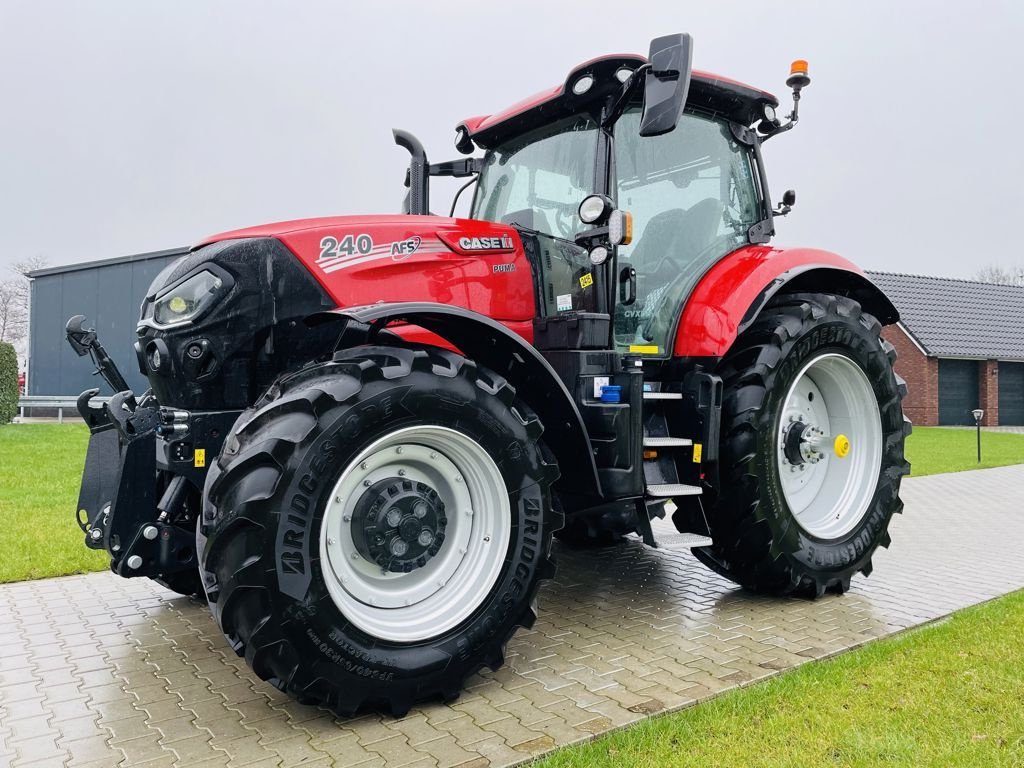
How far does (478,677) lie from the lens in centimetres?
349

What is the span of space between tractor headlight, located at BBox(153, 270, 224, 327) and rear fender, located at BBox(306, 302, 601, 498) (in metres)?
0.41

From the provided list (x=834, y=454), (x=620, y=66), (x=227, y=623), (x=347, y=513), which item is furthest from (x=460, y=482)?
(x=834, y=454)

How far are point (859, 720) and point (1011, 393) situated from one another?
28.9m

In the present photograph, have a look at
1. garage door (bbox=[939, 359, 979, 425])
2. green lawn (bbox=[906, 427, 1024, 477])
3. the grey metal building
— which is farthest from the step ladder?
garage door (bbox=[939, 359, 979, 425])

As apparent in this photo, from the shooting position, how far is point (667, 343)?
14.5 feet

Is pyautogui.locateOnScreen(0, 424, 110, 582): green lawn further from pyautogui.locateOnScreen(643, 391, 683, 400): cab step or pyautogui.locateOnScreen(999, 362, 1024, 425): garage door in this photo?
pyautogui.locateOnScreen(999, 362, 1024, 425): garage door

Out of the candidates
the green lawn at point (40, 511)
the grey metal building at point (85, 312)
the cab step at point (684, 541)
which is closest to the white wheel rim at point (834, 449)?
the cab step at point (684, 541)

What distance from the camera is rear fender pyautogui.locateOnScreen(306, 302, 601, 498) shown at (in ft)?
10.3

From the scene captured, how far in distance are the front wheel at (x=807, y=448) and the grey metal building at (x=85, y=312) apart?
16063mm

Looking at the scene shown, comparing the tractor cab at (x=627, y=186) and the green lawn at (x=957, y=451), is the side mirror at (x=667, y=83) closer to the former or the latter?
the tractor cab at (x=627, y=186)

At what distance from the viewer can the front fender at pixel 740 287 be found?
14.0 feet

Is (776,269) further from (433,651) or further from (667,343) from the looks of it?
(433,651)

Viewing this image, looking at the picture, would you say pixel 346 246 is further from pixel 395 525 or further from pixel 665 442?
pixel 665 442

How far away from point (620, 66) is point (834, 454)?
2.58 meters
